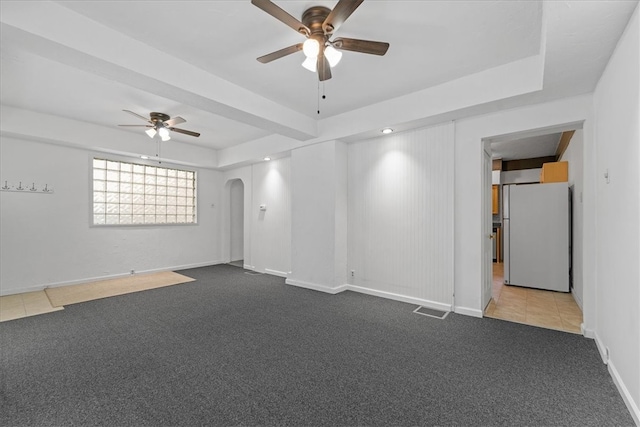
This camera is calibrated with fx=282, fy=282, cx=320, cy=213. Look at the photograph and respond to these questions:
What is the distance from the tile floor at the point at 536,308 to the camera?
10.7 feet

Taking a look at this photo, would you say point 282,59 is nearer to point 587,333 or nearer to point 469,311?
point 469,311

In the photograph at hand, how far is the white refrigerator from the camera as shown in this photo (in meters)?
4.55

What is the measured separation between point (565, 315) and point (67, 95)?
7.05 meters

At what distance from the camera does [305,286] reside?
486 centimetres

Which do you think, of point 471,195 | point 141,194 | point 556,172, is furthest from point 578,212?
point 141,194

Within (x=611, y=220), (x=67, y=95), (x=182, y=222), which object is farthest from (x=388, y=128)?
(x=182, y=222)

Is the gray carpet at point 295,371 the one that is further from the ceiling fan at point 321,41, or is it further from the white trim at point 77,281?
the ceiling fan at point 321,41

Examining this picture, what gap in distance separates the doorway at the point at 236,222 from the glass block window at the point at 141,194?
1.02m

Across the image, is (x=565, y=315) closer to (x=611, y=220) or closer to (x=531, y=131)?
(x=611, y=220)

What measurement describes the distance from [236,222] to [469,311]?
6083 mm

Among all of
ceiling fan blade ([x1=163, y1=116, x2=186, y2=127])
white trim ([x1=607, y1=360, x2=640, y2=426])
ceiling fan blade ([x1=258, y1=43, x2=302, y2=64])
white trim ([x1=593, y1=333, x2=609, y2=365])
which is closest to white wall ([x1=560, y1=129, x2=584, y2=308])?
white trim ([x1=593, y1=333, x2=609, y2=365])

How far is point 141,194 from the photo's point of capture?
6.05 meters

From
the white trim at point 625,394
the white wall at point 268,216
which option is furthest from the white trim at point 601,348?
the white wall at point 268,216

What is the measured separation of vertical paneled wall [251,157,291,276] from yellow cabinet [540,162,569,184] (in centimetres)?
487
